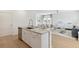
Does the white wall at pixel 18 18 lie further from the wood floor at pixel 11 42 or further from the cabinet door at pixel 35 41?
the cabinet door at pixel 35 41

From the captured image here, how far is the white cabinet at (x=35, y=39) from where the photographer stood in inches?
62.6

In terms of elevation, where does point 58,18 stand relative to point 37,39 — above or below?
above

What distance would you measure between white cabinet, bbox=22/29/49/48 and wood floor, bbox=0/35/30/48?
0.08 meters

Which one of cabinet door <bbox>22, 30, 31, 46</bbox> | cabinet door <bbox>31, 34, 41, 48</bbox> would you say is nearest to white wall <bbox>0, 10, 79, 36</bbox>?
cabinet door <bbox>22, 30, 31, 46</bbox>

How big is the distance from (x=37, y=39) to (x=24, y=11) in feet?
1.53

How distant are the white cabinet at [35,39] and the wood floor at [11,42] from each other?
8 cm

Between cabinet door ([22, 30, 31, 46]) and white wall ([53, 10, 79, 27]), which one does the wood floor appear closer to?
cabinet door ([22, 30, 31, 46])

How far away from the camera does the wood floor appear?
1566mm

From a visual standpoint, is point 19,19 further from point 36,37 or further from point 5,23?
point 36,37

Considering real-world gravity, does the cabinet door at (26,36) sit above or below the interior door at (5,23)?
below

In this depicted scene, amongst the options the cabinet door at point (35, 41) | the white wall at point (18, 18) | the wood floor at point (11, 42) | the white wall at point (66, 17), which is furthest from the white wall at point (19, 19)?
the white wall at point (66, 17)
